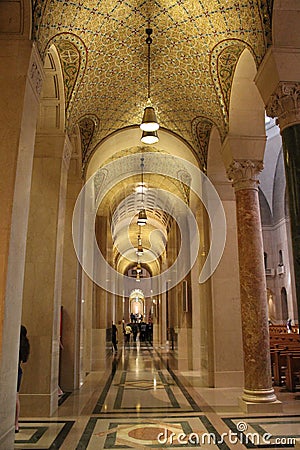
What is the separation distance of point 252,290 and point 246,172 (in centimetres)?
218

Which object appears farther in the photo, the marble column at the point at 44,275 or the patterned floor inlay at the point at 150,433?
the marble column at the point at 44,275

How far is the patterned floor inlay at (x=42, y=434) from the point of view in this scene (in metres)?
5.13

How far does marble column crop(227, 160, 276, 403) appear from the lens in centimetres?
717

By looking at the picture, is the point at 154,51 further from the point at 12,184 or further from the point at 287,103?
the point at 12,184

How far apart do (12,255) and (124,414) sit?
3659mm

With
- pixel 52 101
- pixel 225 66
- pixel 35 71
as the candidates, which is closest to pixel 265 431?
pixel 35 71

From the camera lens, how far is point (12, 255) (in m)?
4.64

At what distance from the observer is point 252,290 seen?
745cm

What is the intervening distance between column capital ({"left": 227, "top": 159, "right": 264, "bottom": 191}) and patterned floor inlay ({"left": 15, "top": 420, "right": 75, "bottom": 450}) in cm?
497

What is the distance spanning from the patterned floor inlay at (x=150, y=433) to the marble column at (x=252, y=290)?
4.09ft

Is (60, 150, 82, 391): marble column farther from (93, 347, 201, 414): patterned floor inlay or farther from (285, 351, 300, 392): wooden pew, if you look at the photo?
(285, 351, 300, 392): wooden pew

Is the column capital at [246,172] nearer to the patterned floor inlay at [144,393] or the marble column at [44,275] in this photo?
the marble column at [44,275]

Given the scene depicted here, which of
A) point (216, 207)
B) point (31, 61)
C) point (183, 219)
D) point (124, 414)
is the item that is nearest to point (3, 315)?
point (31, 61)

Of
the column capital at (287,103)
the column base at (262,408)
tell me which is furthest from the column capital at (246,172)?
the column base at (262,408)
